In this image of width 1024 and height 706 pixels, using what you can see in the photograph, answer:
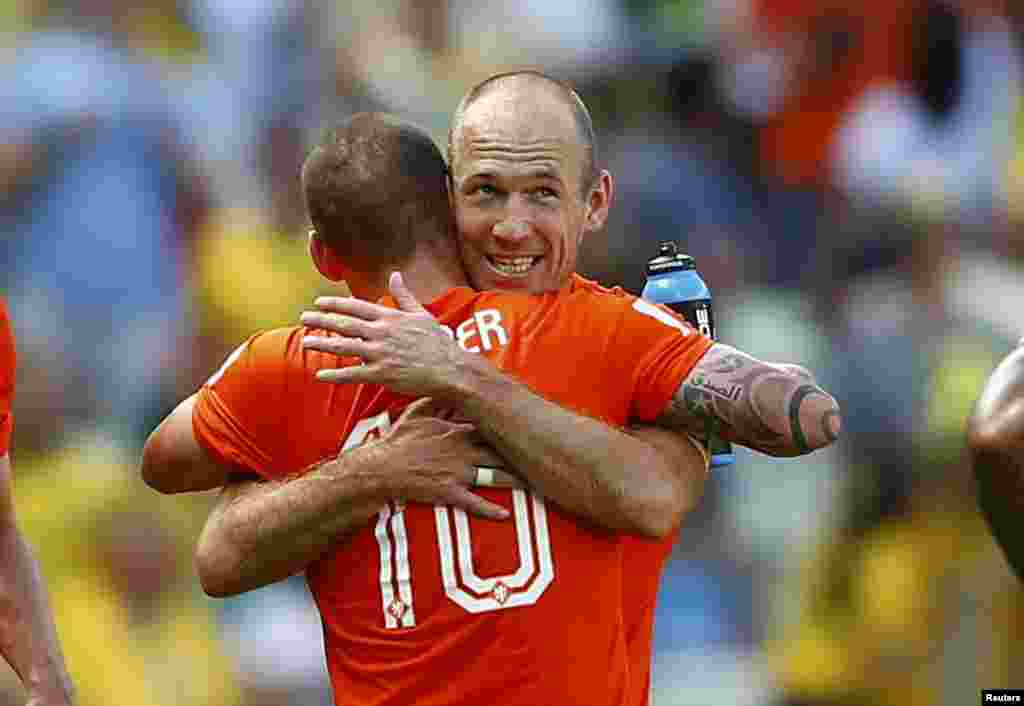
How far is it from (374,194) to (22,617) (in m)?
1.47

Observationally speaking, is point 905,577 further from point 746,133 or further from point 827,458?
point 746,133

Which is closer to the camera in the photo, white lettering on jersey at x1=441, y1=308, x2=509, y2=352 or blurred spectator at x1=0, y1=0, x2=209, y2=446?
white lettering on jersey at x1=441, y1=308, x2=509, y2=352

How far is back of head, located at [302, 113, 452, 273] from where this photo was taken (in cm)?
322

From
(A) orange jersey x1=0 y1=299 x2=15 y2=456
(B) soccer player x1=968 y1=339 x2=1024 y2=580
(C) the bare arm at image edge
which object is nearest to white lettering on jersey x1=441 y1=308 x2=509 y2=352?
(B) soccer player x1=968 y1=339 x2=1024 y2=580

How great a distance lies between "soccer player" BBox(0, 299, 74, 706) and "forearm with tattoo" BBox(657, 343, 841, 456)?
5.45 feet

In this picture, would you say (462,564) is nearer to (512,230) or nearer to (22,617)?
(512,230)

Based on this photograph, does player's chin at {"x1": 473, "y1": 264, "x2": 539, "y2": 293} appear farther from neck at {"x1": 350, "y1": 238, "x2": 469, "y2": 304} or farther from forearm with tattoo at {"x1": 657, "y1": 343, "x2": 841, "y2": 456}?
forearm with tattoo at {"x1": 657, "y1": 343, "x2": 841, "y2": 456}

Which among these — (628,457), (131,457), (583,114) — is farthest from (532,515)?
(131,457)

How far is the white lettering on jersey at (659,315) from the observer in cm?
321

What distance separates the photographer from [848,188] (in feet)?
21.9

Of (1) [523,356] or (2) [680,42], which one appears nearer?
(1) [523,356]

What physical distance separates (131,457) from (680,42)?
2461 mm

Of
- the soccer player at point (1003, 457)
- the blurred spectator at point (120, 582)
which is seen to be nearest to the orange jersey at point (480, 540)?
the soccer player at point (1003, 457)

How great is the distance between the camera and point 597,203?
3.47 m
